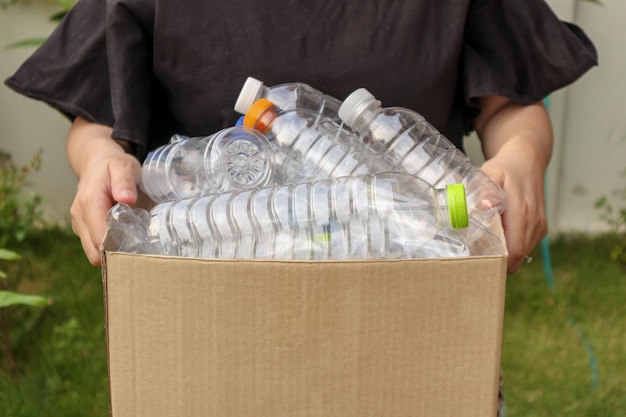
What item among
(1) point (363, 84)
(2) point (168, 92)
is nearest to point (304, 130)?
(1) point (363, 84)

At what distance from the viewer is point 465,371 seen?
714 mm

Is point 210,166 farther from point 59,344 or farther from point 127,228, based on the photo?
point 59,344

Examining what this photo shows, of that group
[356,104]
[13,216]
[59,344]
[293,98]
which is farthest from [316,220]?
[13,216]

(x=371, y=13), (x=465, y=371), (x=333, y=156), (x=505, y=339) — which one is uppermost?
(x=371, y=13)

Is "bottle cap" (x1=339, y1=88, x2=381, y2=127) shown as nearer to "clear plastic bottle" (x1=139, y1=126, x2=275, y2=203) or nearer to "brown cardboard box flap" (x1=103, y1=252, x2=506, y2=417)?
"clear plastic bottle" (x1=139, y1=126, x2=275, y2=203)

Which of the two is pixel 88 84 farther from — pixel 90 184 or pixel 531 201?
pixel 531 201

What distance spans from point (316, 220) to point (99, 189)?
1.06 feet

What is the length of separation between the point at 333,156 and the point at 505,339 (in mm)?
1350

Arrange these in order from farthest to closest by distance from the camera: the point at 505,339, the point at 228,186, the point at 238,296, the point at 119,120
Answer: the point at 505,339 < the point at 119,120 < the point at 228,186 < the point at 238,296

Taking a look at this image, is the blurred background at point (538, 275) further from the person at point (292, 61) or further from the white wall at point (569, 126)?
the person at point (292, 61)

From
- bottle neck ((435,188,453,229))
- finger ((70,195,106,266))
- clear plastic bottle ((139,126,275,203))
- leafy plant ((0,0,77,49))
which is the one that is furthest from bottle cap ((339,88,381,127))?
leafy plant ((0,0,77,49))

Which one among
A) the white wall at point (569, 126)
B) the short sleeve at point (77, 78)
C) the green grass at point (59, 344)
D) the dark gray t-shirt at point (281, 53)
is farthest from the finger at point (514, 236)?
the white wall at point (569, 126)

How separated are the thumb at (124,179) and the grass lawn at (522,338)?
1022 mm

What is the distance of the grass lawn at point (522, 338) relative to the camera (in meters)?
1.85
